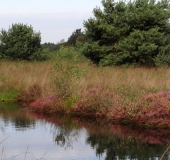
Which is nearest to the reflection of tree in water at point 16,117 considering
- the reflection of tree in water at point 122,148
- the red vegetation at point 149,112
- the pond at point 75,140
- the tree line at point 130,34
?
the pond at point 75,140

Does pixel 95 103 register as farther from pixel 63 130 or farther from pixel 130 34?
pixel 130 34

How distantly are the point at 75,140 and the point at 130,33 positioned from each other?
17011 millimetres

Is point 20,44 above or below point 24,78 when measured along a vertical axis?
above

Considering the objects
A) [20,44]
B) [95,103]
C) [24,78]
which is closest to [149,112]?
[95,103]

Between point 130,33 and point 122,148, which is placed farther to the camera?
point 130,33

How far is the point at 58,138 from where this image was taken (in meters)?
13.7

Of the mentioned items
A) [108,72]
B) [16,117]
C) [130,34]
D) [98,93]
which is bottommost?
[16,117]

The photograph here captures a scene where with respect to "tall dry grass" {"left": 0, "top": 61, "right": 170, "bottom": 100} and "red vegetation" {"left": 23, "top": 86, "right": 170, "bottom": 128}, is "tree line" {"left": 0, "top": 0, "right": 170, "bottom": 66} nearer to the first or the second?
→ "tall dry grass" {"left": 0, "top": 61, "right": 170, "bottom": 100}

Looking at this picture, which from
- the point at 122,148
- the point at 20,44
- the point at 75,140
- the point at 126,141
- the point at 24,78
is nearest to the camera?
the point at 122,148

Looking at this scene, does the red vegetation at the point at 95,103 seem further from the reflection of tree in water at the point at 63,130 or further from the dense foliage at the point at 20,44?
the dense foliage at the point at 20,44

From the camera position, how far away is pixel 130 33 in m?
29.4

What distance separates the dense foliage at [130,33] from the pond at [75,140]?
1257 centimetres

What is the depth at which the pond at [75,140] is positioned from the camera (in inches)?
452

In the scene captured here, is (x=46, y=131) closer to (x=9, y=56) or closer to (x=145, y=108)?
(x=145, y=108)
